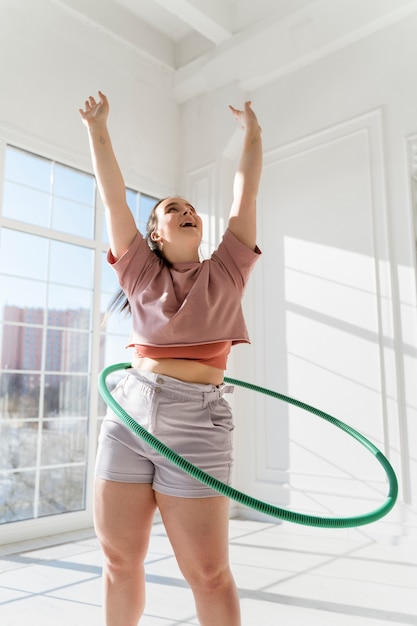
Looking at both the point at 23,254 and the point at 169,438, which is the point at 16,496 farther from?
the point at 169,438

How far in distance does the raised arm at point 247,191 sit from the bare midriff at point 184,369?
0.39m

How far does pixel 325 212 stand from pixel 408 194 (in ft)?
2.11

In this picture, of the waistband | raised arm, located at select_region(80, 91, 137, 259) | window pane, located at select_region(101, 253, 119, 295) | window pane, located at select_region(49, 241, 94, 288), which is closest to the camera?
the waistband

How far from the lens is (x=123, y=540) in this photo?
1.35m

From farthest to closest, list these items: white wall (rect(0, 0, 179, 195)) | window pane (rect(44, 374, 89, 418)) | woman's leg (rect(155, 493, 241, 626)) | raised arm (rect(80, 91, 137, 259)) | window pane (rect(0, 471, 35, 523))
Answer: window pane (rect(44, 374, 89, 418))
white wall (rect(0, 0, 179, 195))
window pane (rect(0, 471, 35, 523))
raised arm (rect(80, 91, 137, 259))
woman's leg (rect(155, 493, 241, 626))

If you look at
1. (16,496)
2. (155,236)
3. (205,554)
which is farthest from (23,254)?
(205,554)

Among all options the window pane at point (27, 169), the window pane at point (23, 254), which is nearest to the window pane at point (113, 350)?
the window pane at point (23, 254)

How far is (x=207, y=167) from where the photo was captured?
4699 millimetres

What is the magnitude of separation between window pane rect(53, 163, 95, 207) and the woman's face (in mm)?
2583

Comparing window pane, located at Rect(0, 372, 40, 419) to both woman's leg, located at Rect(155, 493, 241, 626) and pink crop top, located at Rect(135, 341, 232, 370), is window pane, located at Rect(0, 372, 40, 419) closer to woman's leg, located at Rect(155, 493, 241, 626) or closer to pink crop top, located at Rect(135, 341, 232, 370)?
pink crop top, located at Rect(135, 341, 232, 370)

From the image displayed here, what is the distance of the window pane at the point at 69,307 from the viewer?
3.88 metres

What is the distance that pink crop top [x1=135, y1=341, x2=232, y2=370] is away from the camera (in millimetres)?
1433

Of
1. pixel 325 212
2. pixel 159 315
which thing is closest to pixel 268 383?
pixel 325 212

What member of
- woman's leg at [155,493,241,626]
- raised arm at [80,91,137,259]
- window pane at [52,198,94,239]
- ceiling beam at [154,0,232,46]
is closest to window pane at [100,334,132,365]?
window pane at [52,198,94,239]
